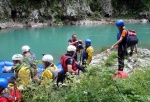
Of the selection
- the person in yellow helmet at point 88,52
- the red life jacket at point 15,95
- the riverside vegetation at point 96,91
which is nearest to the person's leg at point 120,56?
the person in yellow helmet at point 88,52

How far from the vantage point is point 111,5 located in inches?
1628

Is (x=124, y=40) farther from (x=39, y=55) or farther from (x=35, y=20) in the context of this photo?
(x=35, y=20)

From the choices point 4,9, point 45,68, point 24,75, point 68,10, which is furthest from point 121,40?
point 68,10

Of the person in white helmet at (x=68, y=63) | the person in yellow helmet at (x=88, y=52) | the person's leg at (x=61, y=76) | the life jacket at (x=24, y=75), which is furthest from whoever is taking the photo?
the person in yellow helmet at (x=88, y=52)

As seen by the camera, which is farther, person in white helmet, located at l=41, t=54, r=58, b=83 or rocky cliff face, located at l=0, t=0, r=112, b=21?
rocky cliff face, located at l=0, t=0, r=112, b=21

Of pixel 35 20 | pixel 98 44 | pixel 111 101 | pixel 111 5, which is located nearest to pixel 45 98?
pixel 111 101

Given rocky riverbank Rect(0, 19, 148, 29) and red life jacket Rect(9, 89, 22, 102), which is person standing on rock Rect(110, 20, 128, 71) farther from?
rocky riverbank Rect(0, 19, 148, 29)

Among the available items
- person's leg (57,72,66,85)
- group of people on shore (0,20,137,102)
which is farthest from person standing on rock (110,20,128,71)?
person's leg (57,72,66,85)

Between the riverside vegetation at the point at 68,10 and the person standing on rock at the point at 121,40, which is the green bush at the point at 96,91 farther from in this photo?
the riverside vegetation at the point at 68,10

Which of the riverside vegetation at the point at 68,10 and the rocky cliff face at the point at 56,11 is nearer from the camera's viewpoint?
the rocky cliff face at the point at 56,11

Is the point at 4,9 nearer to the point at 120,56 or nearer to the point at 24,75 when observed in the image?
the point at 120,56

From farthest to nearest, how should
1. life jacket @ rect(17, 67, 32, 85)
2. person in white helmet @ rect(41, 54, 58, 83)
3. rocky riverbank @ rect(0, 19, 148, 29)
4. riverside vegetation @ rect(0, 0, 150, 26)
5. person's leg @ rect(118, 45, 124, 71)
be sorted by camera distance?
riverside vegetation @ rect(0, 0, 150, 26) < rocky riverbank @ rect(0, 19, 148, 29) < person's leg @ rect(118, 45, 124, 71) < person in white helmet @ rect(41, 54, 58, 83) < life jacket @ rect(17, 67, 32, 85)

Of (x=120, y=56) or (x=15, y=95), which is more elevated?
(x=15, y=95)

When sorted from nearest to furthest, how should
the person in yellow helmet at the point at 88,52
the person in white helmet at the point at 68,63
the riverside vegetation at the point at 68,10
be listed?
the person in white helmet at the point at 68,63 → the person in yellow helmet at the point at 88,52 → the riverside vegetation at the point at 68,10
